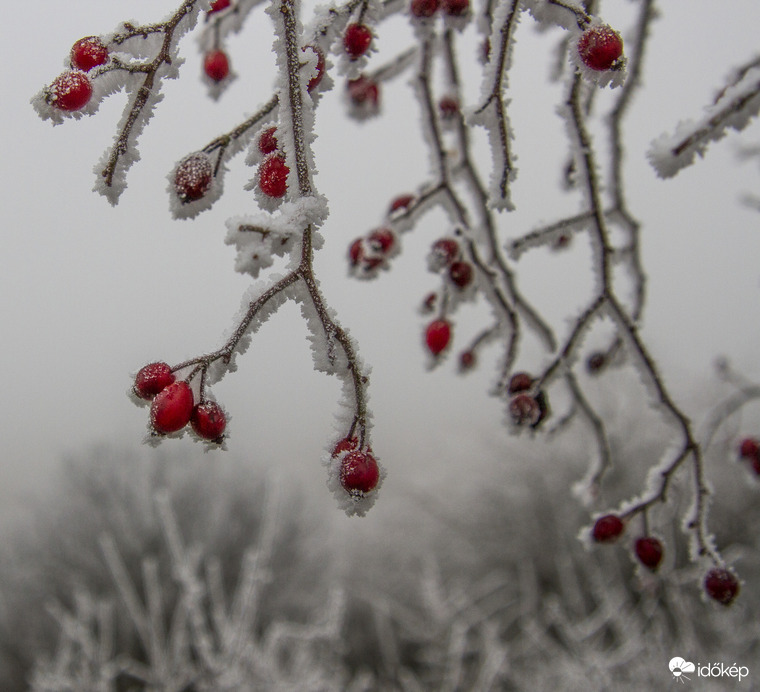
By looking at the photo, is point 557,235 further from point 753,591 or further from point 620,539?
point 753,591

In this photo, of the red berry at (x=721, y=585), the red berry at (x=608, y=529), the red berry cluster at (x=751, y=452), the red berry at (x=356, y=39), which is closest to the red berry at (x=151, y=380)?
the red berry at (x=356, y=39)

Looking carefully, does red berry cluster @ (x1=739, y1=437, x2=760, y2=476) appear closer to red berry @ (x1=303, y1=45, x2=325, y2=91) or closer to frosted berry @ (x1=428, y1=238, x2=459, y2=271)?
frosted berry @ (x1=428, y1=238, x2=459, y2=271)

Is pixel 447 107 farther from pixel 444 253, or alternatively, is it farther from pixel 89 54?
pixel 89 54

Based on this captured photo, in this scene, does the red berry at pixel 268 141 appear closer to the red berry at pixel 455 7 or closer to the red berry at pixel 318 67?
the red berry at pixel 318 67

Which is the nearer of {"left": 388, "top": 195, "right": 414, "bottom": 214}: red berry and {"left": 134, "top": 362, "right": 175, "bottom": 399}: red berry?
{"left": 134, "top": 362, "right": 175, "bottom": 399}: red berry

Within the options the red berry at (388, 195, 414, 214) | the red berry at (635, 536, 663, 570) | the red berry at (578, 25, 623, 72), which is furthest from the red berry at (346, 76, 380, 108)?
the red berry at (635, 536, 663, 570)

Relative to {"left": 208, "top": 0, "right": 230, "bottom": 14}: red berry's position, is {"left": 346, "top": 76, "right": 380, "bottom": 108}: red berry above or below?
below
